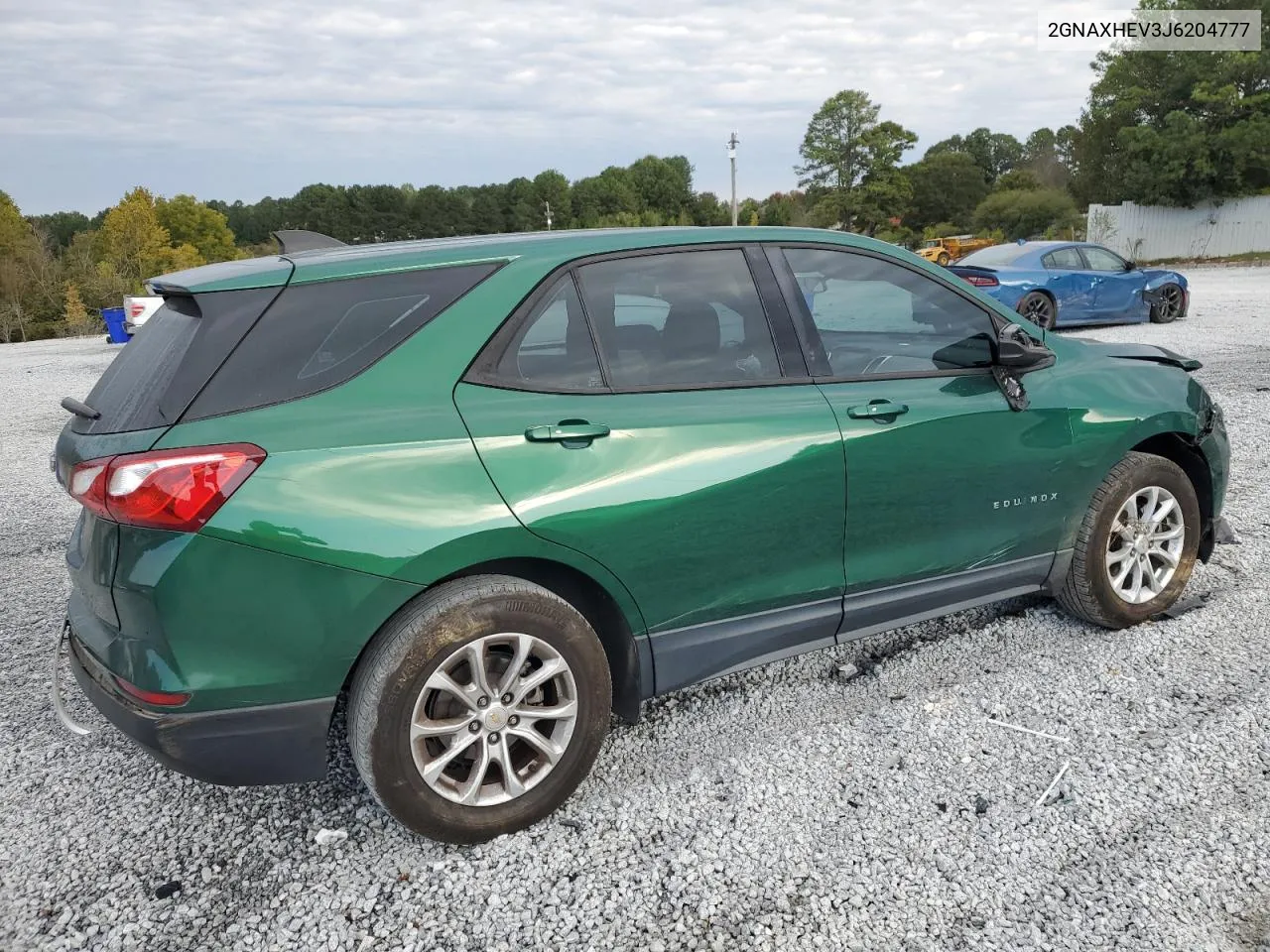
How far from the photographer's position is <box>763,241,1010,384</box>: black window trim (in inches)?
127

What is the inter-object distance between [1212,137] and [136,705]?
48600 mm

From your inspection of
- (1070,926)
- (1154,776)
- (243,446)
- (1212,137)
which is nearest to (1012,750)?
(1154,776)

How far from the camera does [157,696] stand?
236 cm

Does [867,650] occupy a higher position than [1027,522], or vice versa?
[1027,522]

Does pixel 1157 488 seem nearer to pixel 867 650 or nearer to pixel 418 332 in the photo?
pixel 867 650

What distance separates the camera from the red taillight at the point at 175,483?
2.29 m

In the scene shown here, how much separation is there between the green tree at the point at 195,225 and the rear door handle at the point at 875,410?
97.1 m

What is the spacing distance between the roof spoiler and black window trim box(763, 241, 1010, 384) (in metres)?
1.57

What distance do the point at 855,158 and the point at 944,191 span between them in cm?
1338

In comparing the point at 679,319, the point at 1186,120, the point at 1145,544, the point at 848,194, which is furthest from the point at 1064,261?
the point at 848,194

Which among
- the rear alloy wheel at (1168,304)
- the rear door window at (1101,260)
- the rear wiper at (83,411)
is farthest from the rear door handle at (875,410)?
the rear alloy wheel at (1168,304)

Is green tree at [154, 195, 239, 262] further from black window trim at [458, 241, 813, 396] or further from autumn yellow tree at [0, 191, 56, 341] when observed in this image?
black window trim at [458, 241, 813, 396]

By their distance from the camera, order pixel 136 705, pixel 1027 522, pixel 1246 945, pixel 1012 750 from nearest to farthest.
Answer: pixel 1246 945
pixel 136 705
pixel 1012 750
pixel 1027 522

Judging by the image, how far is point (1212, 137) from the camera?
4050 centimetres
